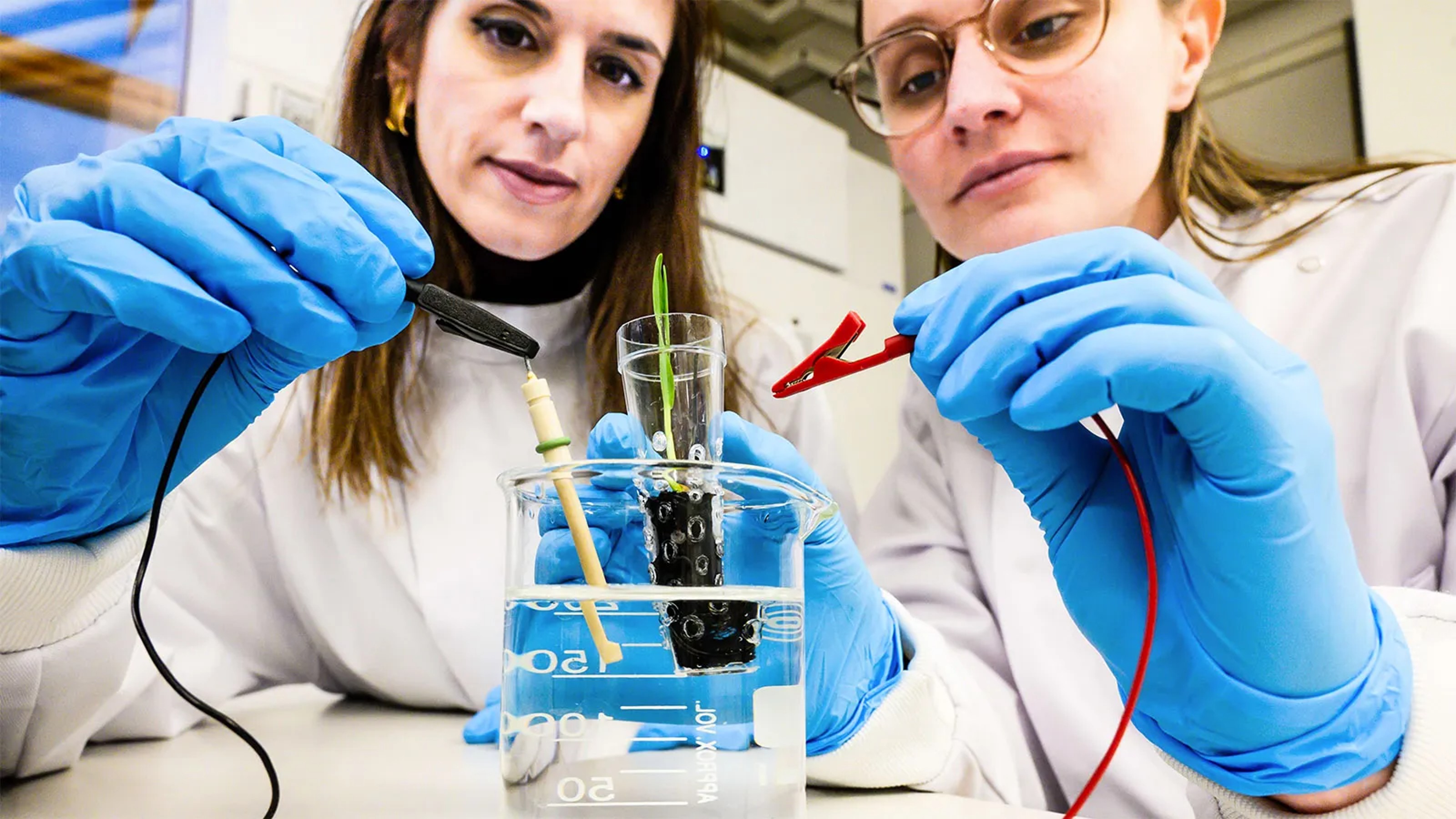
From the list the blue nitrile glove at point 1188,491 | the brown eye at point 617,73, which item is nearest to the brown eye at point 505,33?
the brown eye at point 617,73

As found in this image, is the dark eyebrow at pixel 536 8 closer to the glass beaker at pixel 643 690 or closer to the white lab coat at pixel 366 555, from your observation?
the white lab coat at pixel 366 555

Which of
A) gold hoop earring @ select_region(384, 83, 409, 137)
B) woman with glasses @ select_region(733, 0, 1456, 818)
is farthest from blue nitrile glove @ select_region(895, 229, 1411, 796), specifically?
gold hoop earring @ select_region(384, 83, 409, 137)

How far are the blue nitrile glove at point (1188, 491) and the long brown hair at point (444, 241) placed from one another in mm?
718

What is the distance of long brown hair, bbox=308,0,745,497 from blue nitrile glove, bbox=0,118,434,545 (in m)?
0.45

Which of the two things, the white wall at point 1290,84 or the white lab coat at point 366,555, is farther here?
the white wall at point 1290,84

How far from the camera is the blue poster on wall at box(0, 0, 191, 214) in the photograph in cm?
144

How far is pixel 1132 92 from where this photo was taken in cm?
109

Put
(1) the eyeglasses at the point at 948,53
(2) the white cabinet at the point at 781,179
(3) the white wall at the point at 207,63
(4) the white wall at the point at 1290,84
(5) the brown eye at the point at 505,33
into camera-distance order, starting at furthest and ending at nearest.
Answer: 1. (2) the white cabinet at the point at 781,179
2. (4) the white wall at the point at 1290,84
3. (3) the white wall at the point at 207,63
4. (5) the brown eye at the point at 505,33
5. (1) the eyeglasses at the point at 948,53

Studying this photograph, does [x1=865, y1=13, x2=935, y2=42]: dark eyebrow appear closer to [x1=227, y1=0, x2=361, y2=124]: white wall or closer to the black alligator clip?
the black alligator clip

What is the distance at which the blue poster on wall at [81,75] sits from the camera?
144 cm

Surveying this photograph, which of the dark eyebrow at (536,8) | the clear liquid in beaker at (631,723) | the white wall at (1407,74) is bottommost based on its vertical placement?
the clear liquid in beaker at (631,723)

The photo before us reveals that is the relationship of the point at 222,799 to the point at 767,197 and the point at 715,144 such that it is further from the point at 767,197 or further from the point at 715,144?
the point at 767,197

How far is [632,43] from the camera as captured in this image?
125 centimetres

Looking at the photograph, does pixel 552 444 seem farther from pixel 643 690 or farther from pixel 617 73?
pixel 617 73
